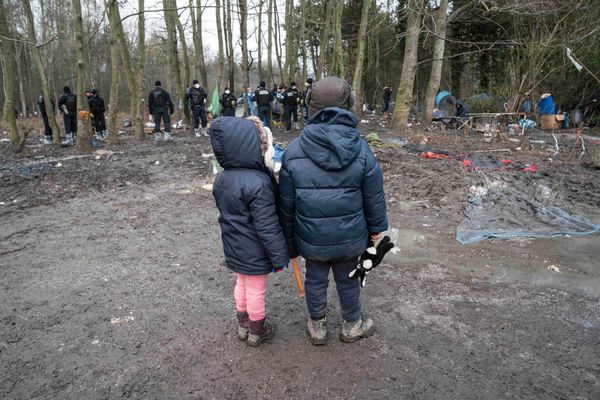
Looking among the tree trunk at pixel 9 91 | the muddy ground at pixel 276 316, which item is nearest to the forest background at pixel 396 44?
the tree trunk at pixel 9 91

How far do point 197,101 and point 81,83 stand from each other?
15.3 feet

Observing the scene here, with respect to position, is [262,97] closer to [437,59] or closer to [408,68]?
[408,68]

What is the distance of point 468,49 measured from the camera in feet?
73.0

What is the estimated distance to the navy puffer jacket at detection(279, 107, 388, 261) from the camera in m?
2.60

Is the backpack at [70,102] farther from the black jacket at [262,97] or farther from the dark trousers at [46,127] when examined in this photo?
the black jacket at [262,97]

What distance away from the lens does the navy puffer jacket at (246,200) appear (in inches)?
104

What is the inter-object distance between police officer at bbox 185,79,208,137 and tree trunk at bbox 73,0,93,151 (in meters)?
4.25

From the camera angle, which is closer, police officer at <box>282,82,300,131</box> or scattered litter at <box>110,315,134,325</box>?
scattered litter at <box>110,315,134,325</box>

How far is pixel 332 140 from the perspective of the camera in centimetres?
255

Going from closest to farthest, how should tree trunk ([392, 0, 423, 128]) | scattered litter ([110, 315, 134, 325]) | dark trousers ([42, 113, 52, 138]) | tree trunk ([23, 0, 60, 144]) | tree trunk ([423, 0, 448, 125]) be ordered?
scattered litter ([110, 315, 134, 325]) < tree trunk ([23, 0, 60, 144]) < dark trousers ([42, 113, 52, 138]) < tree trunk ([392, 0, 423, 128]) < tree trunk ([423, 0, 448, 125])

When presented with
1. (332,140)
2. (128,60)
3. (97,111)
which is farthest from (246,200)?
(97,111)

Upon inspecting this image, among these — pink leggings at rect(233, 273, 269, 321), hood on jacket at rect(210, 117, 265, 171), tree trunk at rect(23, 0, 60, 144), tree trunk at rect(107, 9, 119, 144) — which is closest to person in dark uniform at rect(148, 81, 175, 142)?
tree trunk at rect(107, 9, 119, 144)

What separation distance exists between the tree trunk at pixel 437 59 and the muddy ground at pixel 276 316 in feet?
35.1

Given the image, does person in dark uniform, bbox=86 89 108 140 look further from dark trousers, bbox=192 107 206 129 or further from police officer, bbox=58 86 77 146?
dark trousers, bbox=192 107 206 129
